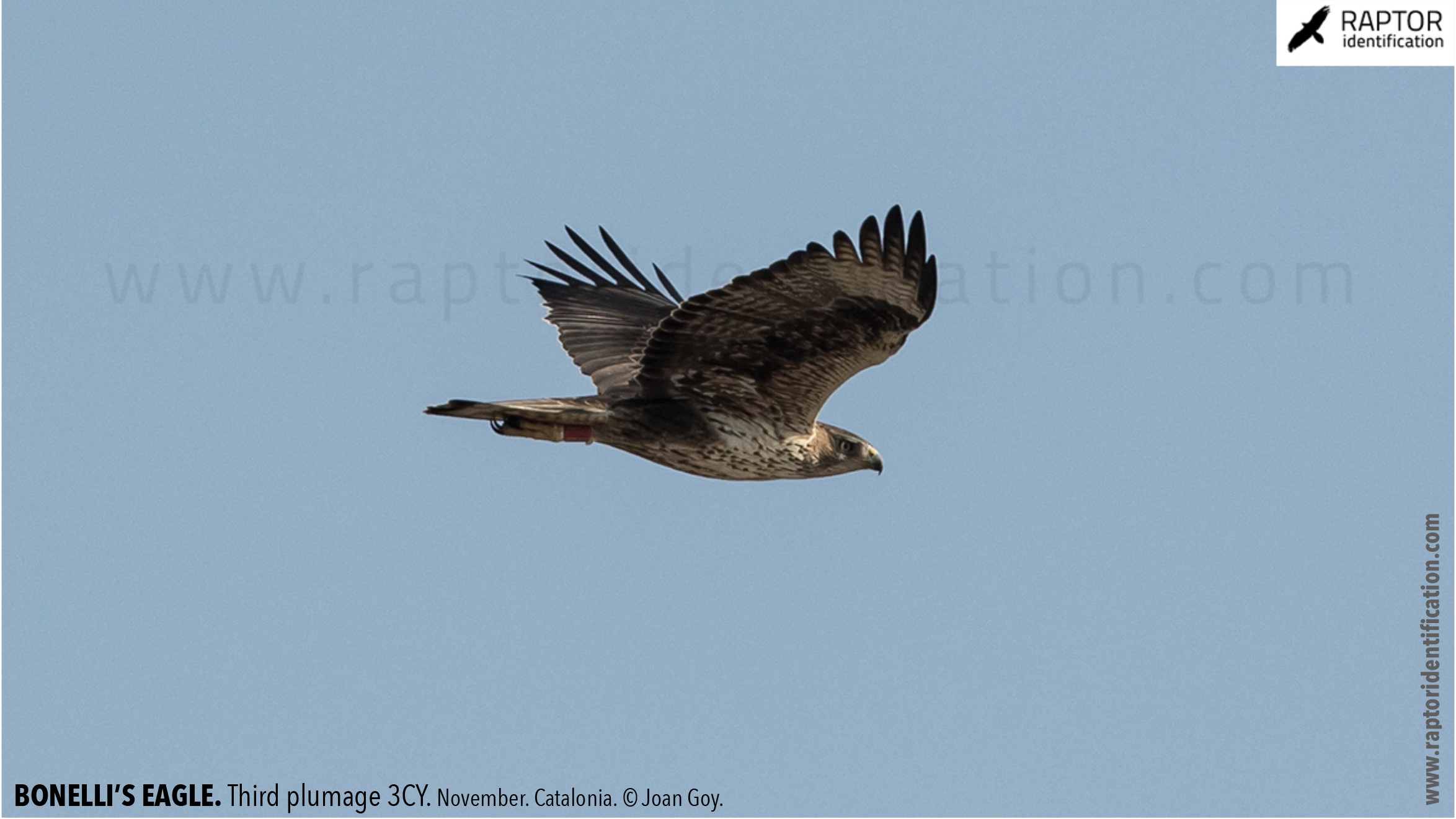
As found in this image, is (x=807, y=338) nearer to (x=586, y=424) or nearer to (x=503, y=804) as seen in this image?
(x=586, y=424)

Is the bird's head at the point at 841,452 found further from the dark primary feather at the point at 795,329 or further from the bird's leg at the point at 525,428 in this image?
the bird's leg at the point at 525,428

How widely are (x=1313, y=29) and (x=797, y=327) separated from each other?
5440 millimetres

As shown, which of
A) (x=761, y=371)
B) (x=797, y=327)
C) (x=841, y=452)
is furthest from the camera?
(x=841, y=452)

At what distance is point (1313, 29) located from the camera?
12.9m

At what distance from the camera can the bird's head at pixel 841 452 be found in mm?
10547

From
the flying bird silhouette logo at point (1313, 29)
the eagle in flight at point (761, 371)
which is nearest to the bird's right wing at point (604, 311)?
the eagle in flight at point (761, 371)

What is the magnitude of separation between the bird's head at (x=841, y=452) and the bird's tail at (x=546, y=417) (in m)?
1.27

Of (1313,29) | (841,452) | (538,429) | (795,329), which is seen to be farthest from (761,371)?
(1313,29)

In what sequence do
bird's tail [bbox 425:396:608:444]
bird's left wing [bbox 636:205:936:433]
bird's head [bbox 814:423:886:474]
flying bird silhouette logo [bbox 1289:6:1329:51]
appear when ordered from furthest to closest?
flying bird silhouette logo [bbox 1289:6:1329:51], bird's head [bbox 814:423:886:474], bird's tail [bbox 425:396:608:444], bird's left wing [bbox 636:205:936:433]

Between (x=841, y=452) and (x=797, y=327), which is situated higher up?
(x=797, y=327)

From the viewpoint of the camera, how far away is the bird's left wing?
8977 mm

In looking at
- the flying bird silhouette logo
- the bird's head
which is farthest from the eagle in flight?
the flying bird silhouette logo

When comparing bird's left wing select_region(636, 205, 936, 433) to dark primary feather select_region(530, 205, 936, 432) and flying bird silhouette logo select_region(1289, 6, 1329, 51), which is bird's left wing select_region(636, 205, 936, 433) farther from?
flying bird silhouette logo select_region(1289, 6, 1329, 51)

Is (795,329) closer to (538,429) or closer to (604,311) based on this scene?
(538,429)
